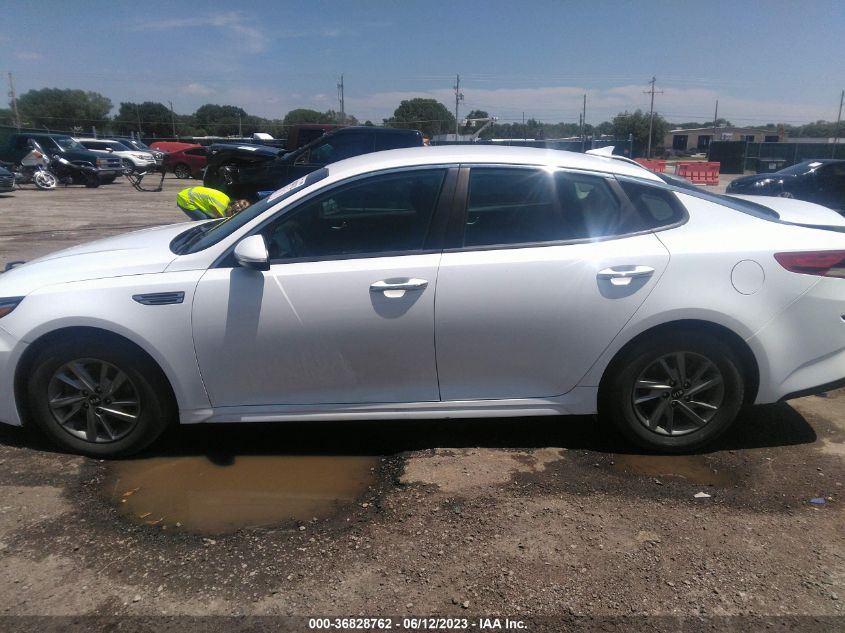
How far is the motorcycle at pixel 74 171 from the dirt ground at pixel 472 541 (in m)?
21.6

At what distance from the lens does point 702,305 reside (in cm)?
338

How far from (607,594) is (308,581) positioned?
3.94 feet

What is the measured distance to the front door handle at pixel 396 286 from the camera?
10.8ft

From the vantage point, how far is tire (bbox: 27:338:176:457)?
11.2 feet

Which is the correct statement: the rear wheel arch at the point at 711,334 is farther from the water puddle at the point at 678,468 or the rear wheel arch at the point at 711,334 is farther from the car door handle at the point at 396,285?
the car door handle at the point at 396,285

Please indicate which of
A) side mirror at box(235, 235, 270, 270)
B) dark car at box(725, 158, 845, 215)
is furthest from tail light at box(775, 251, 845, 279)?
dark car at box(725, 158, 845, 215)

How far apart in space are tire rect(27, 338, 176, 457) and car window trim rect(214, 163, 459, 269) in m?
0.72

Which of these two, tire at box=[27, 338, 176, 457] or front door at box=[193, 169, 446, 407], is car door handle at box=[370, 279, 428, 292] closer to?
front door at box=[193, 169, 446, 407]

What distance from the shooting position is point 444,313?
3328 mm

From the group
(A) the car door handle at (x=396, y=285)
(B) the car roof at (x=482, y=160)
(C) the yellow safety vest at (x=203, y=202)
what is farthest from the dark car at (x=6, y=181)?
(A) the car door handle at (x=396, y=285)

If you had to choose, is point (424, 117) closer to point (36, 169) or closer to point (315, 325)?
point (36, 169)

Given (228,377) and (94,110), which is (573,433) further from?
(94,110)

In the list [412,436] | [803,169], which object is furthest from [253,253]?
[803,169]

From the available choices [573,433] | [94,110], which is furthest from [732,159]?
[94,110]
